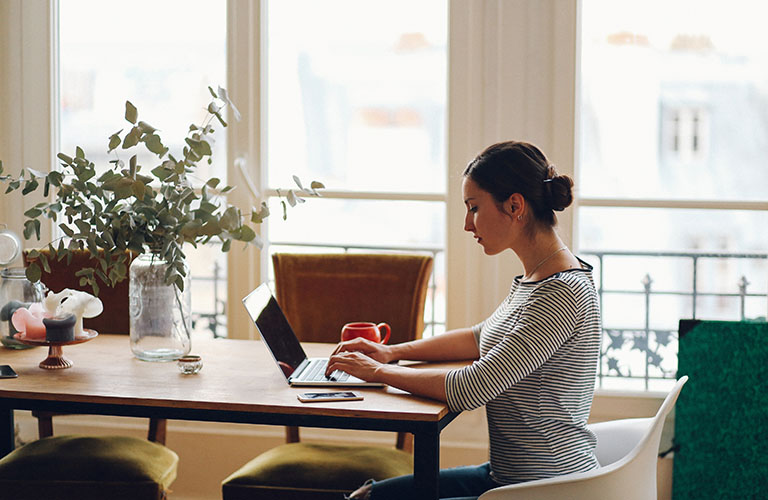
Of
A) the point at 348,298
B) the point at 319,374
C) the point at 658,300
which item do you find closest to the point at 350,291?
the point at 348,298

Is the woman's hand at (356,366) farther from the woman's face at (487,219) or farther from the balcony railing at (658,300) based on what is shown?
the balcony railing at (658,300)

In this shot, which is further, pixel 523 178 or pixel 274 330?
pixel 274 330

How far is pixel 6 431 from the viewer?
218cm

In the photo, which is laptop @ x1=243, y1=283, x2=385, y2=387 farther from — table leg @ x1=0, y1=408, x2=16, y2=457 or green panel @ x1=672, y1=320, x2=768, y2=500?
green panel @ x1=672, y1=320, x2=768, y2=500

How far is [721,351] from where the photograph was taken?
304cm

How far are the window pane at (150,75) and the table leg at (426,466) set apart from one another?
1.85 metres

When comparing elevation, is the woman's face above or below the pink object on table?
above

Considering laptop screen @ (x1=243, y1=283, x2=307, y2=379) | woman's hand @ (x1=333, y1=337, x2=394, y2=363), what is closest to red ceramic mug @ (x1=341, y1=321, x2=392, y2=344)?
woman's hand @ (x1=333, y1=337, x2=394, y2=363)

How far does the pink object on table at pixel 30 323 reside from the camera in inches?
91.4

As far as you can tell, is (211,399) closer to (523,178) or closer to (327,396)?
(327,396)

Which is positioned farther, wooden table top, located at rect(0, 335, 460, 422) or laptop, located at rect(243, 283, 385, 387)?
laptop, located at rect(243, 283, 385, 387)

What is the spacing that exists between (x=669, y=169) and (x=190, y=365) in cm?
190

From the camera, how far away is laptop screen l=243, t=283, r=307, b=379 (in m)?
2.17

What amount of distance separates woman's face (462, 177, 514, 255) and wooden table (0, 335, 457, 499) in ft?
1.38
